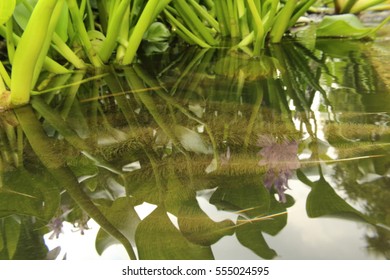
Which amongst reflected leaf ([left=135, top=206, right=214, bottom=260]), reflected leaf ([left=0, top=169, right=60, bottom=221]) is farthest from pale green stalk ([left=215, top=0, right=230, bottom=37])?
reflected leaf ([left=135, top=206, right=214, bottom=260])

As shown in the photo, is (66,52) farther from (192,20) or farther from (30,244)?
(30,244)

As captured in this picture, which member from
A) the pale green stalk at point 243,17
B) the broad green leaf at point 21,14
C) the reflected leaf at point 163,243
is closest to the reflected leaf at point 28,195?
the reflected leaf at point 163,243

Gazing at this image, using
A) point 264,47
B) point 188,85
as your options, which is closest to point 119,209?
point 188,85

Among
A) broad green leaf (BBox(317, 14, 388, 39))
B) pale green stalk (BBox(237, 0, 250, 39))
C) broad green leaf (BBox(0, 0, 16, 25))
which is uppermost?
broad green leaf (BBox(0, 0, 16, 25))

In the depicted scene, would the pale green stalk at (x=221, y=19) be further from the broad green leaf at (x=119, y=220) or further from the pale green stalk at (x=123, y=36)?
the broad green leaf at (x=119, y=220)

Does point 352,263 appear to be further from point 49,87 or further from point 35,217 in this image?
point 49,87

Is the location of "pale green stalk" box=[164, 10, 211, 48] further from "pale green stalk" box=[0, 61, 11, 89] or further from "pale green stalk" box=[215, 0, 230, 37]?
"pale green stalk" box=[0, 61, 11, 89]

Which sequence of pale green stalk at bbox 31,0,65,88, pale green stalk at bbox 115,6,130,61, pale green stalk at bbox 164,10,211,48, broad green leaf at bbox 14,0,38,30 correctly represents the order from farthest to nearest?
pale green stalk at bbox 164,10,211,48
pale green stalk at bbox 115,6,130,61
broad green leaf at bbox 14,0,38,30
pale green stalk at bbox 31,0,65,88
